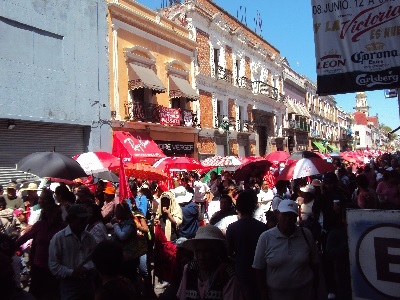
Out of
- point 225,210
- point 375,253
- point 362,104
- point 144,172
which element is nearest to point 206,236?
point 375,253

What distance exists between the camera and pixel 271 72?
35.2m

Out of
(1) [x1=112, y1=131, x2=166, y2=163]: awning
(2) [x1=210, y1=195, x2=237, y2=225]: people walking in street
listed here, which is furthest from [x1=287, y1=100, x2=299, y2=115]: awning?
(2) [x1=210, y1=195, x2=237, y2=225]: people walking in street

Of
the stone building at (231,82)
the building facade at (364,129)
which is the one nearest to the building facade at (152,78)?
the stone building at (231,82)

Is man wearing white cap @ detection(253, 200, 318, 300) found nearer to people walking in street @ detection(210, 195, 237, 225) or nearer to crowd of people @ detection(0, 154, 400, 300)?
crowd of people @ detection(0, 154, 400, 300)

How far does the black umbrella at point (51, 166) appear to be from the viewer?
7758 mm

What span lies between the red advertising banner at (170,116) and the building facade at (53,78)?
138 inches

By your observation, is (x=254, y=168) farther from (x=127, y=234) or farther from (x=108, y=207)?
(x=127, y=234)

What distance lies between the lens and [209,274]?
10.4ft

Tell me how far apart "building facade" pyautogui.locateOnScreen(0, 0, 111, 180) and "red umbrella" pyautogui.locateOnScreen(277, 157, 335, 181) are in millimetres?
8711

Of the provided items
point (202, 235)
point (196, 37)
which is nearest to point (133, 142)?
point (202, 235)

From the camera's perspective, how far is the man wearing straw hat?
10.0 feet

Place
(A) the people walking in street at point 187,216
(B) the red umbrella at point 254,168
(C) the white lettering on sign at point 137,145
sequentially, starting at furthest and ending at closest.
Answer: (B) the red umbrella at point 254,168 → (C) the white lettering on sign at point 137,145 → (A) the people walking in street at point 187,216

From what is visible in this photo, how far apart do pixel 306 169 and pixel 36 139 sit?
9620mm

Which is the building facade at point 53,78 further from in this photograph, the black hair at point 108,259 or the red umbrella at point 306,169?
the black hair at point 108,259
